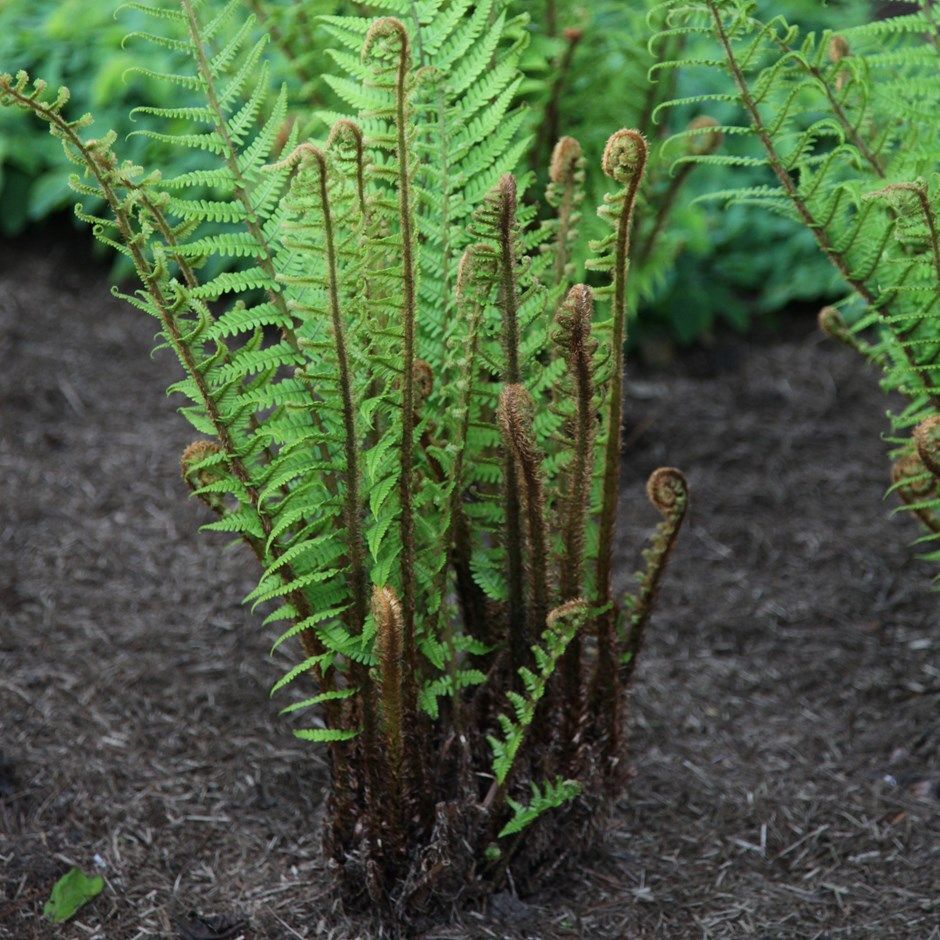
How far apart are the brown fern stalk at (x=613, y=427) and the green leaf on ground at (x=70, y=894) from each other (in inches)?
37.9

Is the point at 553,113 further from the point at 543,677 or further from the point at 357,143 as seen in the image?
the point at 543,677

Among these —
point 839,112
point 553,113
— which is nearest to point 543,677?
point 839,112

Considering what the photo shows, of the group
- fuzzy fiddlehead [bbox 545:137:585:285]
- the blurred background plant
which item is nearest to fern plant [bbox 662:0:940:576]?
fuzzy fiddlehead [bbox 545:137:585:285]

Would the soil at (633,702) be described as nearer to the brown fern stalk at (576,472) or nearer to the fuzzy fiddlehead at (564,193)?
the brown fern stalk at (576,472)

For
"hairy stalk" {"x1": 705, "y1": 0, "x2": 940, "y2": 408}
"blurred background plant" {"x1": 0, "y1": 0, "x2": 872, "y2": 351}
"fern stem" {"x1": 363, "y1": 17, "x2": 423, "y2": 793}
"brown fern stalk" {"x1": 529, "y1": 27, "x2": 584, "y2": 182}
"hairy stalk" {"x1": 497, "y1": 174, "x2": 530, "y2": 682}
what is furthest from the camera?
"blurred background plant" {"x1": 0, "y1": 0, "x2": 872, "y2": 351}

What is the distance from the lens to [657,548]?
82.7 inches

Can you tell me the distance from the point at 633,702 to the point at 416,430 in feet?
4.16

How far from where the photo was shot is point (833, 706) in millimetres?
2857

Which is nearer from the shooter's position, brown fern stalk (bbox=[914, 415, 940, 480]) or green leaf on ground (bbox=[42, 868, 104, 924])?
brown fern stalk (bbox=[914, 415, 940, 480])

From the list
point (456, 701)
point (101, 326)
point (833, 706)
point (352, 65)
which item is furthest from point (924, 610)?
point (101, 326)

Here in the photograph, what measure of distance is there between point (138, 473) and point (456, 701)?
6.91ft

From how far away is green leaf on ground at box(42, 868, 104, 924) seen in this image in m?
2.13

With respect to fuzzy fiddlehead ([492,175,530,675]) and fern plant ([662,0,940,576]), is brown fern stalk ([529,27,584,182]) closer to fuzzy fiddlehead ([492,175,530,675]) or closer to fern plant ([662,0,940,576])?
fern plant ([662,0,940,576])

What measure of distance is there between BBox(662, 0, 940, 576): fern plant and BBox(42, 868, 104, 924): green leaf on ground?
158 cm
